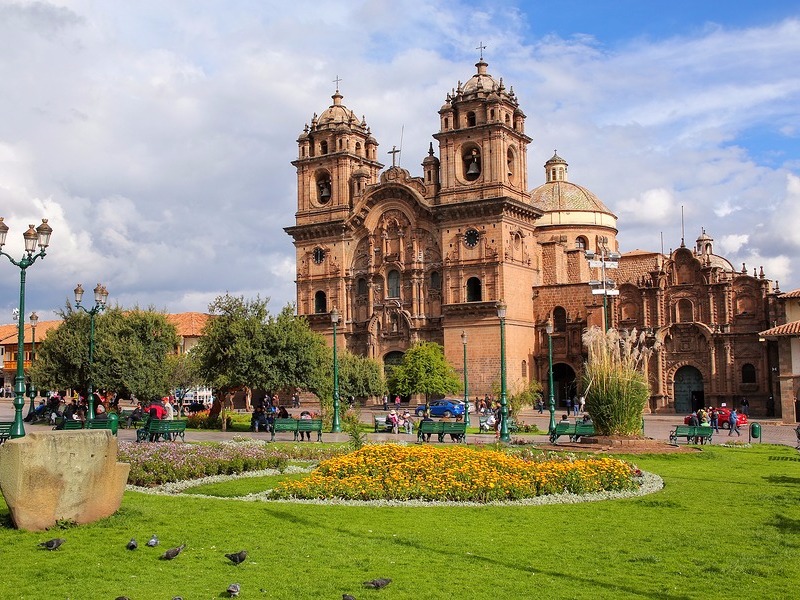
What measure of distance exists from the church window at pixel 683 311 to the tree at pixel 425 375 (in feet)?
43.3

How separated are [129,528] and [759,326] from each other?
1783 inches

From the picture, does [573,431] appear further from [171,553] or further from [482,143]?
[482,143]

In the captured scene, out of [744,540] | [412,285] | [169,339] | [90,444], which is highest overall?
[412,285]

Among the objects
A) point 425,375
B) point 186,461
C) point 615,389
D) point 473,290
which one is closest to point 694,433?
point 615,389

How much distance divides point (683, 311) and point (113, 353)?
3182 cm

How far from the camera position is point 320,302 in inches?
2463

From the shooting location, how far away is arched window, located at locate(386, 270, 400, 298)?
59969 millimetres

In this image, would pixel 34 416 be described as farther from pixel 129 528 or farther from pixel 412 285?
pixel 129 528

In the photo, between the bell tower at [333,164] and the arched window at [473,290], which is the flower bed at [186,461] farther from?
the bell tower at [333,164]

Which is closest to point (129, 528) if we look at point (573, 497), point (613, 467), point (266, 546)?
point (266, 546)

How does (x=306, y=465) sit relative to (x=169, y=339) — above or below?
below

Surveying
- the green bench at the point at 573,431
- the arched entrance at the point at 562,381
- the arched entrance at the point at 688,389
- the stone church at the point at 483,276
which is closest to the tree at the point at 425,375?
the stone church at the point at 483,276

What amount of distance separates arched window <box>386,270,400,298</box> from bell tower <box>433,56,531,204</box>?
20.0 feet

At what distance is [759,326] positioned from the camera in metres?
50.5
